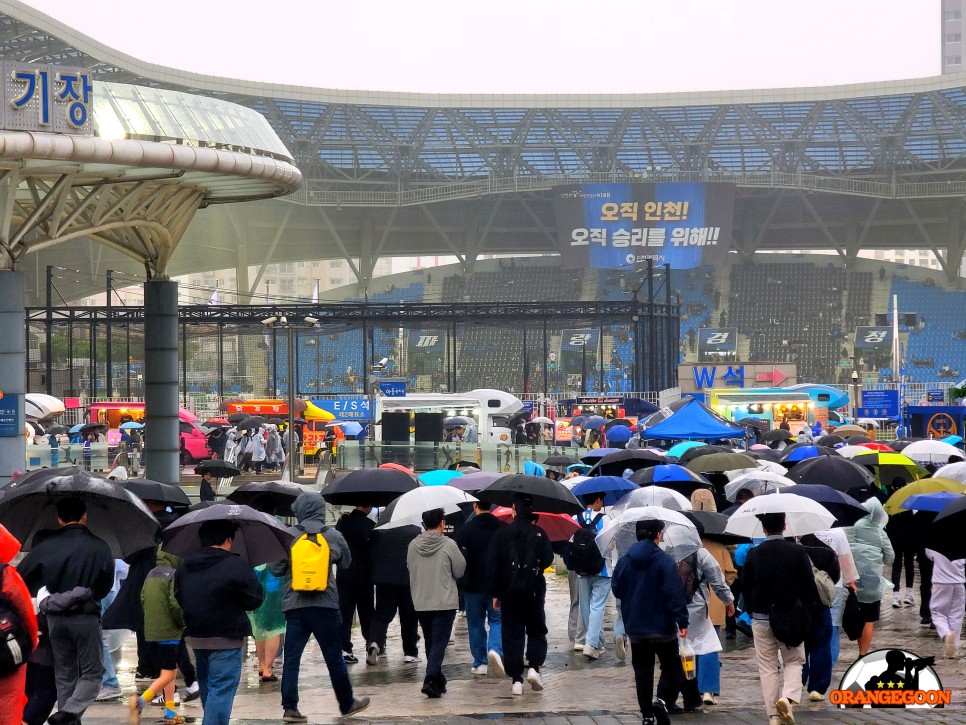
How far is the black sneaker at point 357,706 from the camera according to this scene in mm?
9816

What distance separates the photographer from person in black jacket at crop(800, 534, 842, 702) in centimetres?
971

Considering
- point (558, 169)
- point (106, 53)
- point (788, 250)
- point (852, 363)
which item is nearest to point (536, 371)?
point (558, 169)

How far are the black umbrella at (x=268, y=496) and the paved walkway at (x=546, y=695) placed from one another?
138 centimetres

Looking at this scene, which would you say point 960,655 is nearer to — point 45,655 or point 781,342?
point 45,655

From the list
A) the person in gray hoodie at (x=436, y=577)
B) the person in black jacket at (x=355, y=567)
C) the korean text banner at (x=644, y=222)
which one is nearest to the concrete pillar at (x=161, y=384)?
the person in black jacket at (x=355, y=567)

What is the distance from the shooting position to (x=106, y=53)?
64250mm

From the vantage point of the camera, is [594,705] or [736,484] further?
[736,484]

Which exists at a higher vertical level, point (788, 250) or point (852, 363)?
point (788, 250)

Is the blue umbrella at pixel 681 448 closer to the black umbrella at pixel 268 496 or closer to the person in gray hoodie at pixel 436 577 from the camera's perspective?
the black umbrella at pixel 268 496

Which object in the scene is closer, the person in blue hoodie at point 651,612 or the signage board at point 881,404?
the person in blue hoodie at point 651,612

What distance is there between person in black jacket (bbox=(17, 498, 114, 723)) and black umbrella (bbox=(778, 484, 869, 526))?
5818 millimetres

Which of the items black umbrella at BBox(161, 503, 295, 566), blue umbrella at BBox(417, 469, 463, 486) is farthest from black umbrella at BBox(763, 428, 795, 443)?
black umbrella at BBox(161, 503, 295, 566)

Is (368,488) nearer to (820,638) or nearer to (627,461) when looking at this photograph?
(820,638)

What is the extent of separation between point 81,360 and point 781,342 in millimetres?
39881
